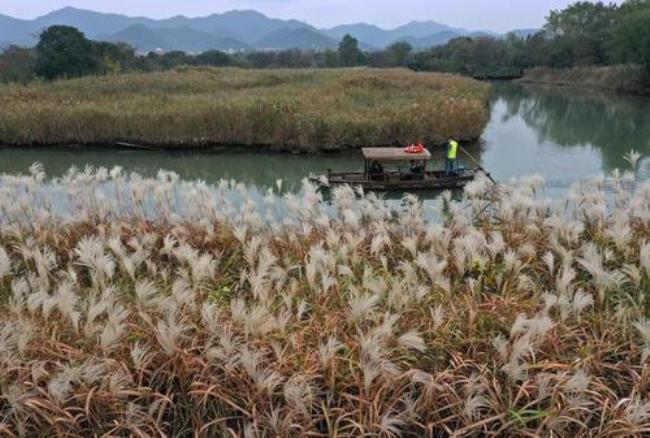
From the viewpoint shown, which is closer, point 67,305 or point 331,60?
point 67,305

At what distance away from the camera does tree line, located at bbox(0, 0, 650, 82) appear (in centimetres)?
3850

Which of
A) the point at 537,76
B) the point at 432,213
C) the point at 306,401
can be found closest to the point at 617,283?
the point at 306,401

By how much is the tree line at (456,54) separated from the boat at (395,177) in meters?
25.0

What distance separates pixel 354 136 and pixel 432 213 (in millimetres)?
8021

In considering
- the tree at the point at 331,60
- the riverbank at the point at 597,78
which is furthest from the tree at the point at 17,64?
the riverbank at the point at 597,78

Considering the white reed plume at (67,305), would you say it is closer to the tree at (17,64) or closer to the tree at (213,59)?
the tree at (17,64)

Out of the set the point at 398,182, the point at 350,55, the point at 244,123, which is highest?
the point at 350,55

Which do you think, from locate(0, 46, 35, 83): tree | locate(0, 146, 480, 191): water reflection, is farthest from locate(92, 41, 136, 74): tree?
locate(0, 146, 480, 191): water reflection

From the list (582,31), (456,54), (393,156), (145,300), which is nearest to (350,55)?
(456,54)

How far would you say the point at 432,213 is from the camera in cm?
924

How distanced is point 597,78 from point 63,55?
4090 cm

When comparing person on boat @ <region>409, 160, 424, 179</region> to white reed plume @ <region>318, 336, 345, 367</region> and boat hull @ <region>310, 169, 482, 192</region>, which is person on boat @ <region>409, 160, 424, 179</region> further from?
white reed plume @ <region>318, 336, 345, 367</region>

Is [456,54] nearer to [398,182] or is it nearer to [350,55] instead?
[350,55]

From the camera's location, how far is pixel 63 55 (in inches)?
1479
